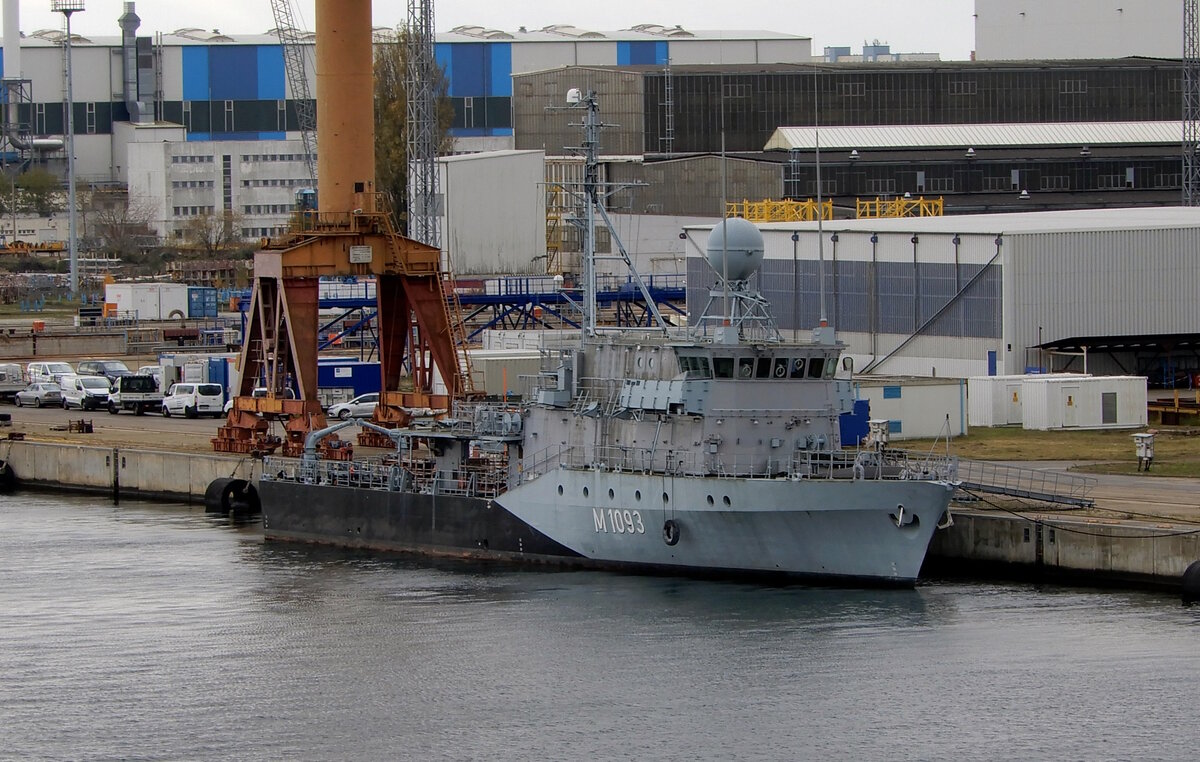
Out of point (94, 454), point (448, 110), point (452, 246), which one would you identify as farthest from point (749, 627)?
point (448, 110)

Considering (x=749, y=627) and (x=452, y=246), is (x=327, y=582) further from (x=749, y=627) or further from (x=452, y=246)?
(x=452, y=246)

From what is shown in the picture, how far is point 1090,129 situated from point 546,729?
253ft

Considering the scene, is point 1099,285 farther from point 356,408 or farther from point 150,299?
point 150,299

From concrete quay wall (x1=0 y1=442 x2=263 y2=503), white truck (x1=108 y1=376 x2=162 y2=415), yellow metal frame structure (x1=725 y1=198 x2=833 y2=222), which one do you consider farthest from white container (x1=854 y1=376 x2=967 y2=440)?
white truck (x1=108 y1=376 x2=162 y2=415)

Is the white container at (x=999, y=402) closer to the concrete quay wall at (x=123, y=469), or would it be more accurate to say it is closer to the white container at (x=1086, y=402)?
the white container at (x=1086, y=402)

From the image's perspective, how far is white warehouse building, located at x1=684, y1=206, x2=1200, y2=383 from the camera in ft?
214

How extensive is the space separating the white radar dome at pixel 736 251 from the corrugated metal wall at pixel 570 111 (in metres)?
61.9

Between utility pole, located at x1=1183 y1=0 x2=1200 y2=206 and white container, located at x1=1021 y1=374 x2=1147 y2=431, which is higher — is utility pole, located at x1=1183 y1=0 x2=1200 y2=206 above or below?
above

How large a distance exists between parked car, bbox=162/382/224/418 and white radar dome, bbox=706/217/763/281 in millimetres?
33575

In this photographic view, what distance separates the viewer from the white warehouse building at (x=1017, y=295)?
6531cm

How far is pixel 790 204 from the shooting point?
85875 millimetres

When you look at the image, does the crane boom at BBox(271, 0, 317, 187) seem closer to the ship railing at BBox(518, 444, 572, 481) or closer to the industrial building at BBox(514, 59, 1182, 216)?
the industrial building at BBox(514, 59, 1182, 216)

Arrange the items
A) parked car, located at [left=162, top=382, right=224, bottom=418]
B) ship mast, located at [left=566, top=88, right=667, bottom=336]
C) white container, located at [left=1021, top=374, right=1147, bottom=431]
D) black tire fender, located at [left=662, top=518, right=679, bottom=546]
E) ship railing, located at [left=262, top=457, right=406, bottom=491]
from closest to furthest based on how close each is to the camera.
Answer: black tire fender, located at [left=662, top=518, right=679, bottom=546] < ship mast, located at [left=566, top=88, right=667, bottom=336] < ship railing, located at [left=262, top=457, right=406, bottom=491] < white container, located at [left=1021, top=374, right=1147, bottom=431] < parked car, located at [left=162, top=382, right=224, bottom=418]

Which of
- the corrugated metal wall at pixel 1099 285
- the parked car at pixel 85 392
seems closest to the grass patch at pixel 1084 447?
the corrugated metal wall at pixel 1099 285
